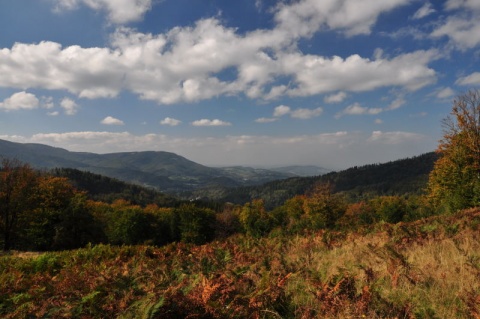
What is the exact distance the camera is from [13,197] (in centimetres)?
3744

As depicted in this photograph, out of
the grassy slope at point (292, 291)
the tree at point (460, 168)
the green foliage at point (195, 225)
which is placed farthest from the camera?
the green foliage at point (195, 225)

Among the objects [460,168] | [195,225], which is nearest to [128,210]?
[195,225]

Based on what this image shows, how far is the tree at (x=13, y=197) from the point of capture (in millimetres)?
37438

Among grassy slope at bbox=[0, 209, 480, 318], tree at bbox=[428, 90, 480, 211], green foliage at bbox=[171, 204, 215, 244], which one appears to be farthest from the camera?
green foliage at bbox=[171, 204, 215, 244]

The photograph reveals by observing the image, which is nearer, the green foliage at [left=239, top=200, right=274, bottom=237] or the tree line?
the tree line

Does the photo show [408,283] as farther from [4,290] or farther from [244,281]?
[4,290]

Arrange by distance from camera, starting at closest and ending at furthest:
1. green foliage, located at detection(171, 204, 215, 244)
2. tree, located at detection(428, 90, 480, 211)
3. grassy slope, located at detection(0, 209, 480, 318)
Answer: grassy slope, located at detection(0, 209, 480, 318) → tree, located at detection(428, 90, 480, 211) → green foliage, located at detection(171, 204, 215, 244)

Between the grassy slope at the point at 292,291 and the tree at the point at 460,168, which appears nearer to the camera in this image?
the grassy slope at the point at 292,291

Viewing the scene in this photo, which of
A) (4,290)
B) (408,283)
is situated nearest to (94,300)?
(4,290)

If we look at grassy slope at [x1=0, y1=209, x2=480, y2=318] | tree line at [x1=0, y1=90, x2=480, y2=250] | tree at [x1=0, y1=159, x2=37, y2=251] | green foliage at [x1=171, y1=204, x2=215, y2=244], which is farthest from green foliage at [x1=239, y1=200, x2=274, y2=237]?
tree at [x1=0, y1=159, x2=37, y2=251]

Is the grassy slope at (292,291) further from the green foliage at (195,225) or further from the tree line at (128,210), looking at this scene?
the green foliage at (195,225)

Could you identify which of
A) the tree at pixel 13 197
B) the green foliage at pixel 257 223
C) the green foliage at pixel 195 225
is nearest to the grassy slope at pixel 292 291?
the green foliage at pixel 257 223

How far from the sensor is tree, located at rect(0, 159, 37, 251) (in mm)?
37438

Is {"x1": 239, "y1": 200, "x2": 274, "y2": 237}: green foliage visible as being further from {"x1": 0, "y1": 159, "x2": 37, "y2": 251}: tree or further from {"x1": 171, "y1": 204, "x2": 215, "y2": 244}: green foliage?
{"x1": 0, "y1": 159, "x2": 37, "y2": 251}: tree
